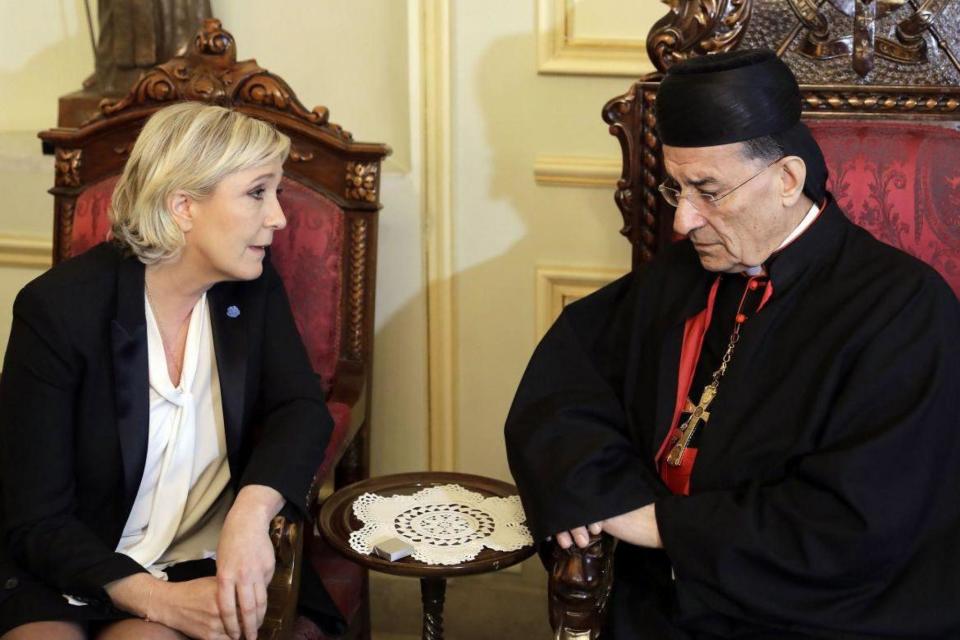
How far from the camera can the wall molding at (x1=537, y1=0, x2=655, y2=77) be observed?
327cm

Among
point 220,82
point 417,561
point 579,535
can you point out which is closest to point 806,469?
point 579,535

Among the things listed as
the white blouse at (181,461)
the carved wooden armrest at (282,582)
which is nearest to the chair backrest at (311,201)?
the white blouse at (181,461)

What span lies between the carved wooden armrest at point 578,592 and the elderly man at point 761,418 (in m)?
0.03

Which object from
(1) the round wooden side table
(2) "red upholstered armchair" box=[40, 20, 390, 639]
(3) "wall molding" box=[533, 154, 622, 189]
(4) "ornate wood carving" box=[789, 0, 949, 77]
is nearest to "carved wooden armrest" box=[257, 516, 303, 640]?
(1) the round wooden side table

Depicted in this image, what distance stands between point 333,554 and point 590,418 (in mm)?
746

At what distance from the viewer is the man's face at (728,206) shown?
2357 mm

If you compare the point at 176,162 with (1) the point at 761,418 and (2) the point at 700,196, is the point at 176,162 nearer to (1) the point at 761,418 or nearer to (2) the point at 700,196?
(2) the point at 700,196

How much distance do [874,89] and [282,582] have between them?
1.55m

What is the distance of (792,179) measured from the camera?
238 centimetres

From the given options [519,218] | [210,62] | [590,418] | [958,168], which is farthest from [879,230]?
[210,62]

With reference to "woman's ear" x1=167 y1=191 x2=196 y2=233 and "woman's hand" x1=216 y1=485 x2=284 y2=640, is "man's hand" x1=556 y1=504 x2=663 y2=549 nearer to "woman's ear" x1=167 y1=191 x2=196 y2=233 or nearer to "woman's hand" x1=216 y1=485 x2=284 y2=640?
"woman's hand" x1=216 y1=485 x2=284 y2=640

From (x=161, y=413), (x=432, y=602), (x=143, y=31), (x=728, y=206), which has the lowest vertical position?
(x=432, y=602)

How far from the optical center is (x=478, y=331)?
11.8 ft

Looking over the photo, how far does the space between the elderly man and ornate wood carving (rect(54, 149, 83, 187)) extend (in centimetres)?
130
